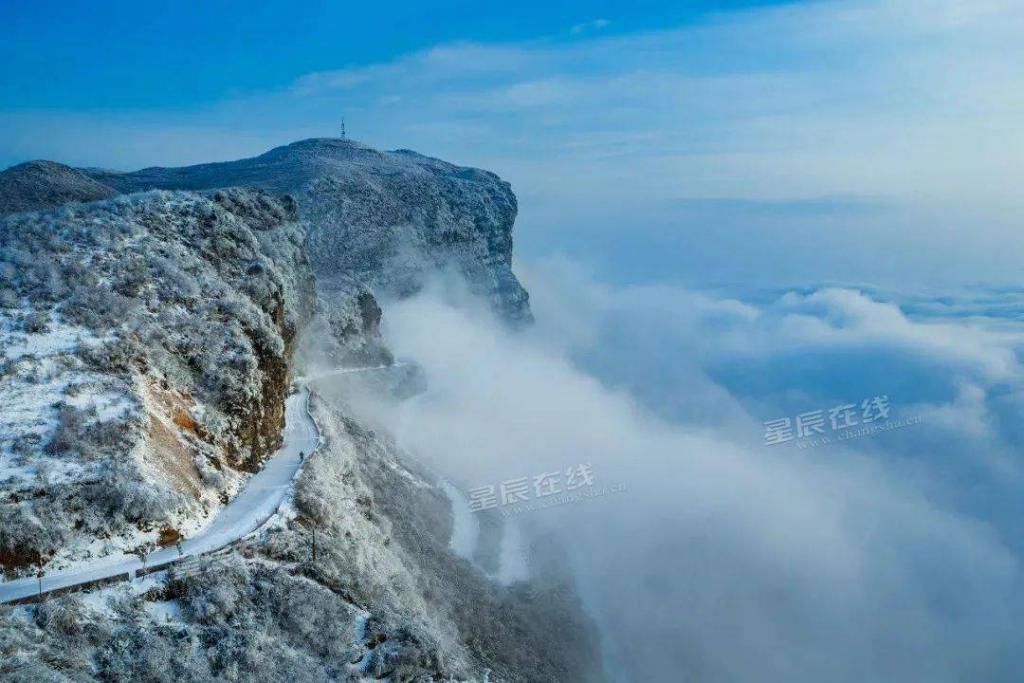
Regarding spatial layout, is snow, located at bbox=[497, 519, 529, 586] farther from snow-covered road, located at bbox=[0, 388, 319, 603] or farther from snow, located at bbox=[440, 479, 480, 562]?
snow-covered road, located at bbox=[0, 388, 319, 603]

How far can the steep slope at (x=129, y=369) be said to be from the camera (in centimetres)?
2180

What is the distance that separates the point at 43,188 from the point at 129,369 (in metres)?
56.8

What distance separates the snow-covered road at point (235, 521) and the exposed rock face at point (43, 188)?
156 feet

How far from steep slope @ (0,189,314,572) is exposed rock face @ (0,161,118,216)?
1397 inches

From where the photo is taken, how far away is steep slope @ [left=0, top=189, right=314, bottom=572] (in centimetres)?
2180

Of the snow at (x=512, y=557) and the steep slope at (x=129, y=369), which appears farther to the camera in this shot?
the snow at (x=512, y=557)

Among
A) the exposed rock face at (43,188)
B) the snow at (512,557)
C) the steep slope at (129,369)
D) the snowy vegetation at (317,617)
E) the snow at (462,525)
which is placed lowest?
the snow at (512,557)

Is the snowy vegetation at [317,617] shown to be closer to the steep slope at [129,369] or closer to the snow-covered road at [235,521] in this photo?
the snow-covered road at [235,521]

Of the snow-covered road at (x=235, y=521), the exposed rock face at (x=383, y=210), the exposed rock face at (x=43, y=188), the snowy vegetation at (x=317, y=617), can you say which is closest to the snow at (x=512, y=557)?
the snowy vegetation at (x=317, y=617)

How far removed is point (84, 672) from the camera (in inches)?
660

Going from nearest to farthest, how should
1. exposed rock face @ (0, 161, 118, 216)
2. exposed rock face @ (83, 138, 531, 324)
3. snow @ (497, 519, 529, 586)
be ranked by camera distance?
snow @ (497, 519, 529, 586) → exposed rock face @ (0, 161, 118, 216) → exposed rock face @ (83, 138, 531, 324)

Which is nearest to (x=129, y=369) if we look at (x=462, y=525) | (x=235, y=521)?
(x=235, y=521)

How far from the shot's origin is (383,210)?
298 ft

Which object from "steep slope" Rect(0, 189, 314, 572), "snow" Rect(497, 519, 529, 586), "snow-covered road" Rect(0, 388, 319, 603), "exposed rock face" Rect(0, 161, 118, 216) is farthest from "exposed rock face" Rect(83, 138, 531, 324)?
"snow-covered road" Rect(0, 388, 319, 603)
